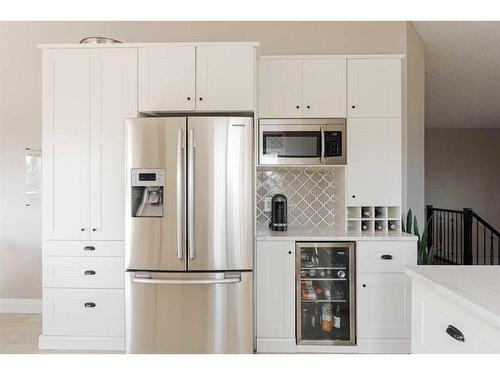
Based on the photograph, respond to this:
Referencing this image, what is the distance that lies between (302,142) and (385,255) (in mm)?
1134

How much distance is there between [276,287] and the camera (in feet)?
9.27

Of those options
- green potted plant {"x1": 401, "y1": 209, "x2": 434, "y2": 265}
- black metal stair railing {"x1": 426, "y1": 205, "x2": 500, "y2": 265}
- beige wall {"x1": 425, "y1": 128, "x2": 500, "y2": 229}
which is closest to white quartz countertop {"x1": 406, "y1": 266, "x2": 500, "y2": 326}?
green potted plant {"x1": 401, "y1": 209, "x2": 434, "y2": 265}

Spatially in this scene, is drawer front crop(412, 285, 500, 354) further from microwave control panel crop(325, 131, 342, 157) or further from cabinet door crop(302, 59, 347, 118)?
cabinet door crop(302, 59, 347, 118)

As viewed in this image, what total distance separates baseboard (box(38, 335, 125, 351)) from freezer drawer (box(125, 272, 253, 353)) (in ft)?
1.12

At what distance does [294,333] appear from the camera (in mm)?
2834

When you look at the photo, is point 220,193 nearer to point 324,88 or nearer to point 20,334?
point 324,88

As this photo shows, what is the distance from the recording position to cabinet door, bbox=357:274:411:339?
2.81m

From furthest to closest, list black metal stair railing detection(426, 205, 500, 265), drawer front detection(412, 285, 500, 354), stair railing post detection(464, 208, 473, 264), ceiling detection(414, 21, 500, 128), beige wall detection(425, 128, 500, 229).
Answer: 1. beige wall detection(425, 128, 500, 229)
2. black metal stair railing detection(426, 205, 500, 265)
3. stair railing post detection(464, 208, 473, 264)
4. ceiling detection(414, 21, 500, 128)
5. drawer front detection(412, 285, 500, 354)

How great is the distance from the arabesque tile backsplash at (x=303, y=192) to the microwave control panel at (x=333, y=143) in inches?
14.4

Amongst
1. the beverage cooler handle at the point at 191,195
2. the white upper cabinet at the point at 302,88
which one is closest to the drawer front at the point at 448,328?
the beverage cooler handle at the point at 191,195

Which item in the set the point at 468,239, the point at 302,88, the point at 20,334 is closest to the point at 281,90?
the point at 302,88

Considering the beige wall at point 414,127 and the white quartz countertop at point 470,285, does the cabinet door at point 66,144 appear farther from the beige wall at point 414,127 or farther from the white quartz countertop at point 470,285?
the beige wall at point 414,127

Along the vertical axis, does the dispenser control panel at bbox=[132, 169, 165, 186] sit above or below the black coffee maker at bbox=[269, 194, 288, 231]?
above
